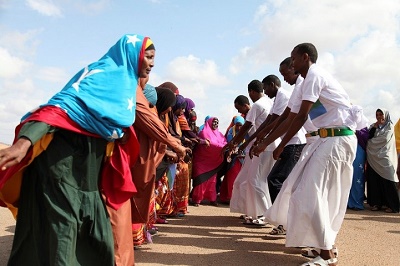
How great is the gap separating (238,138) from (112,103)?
13.4 feet

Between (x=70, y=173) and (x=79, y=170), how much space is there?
→ 0.08m

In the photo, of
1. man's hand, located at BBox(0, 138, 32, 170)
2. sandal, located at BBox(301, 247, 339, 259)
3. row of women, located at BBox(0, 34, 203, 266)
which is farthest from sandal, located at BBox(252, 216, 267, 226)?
man's hand, located at BBox(0, 138, 32, 170)

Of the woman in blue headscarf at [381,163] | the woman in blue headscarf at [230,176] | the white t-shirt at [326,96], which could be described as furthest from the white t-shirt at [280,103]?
the woman in blue headscarf at [381,163]

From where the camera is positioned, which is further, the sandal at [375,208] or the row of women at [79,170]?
the sandal at [375,208]

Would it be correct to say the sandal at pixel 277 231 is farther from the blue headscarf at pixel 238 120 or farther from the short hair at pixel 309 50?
the blue headscarf at pixel 238 120

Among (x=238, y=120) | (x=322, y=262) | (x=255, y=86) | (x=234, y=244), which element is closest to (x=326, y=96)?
(x=322, y=262)

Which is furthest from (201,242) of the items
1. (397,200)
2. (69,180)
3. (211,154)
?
(397,200)

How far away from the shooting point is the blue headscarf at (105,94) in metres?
2.72

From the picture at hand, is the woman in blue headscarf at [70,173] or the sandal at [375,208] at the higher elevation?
the woman in blue headscarf at [70,173]

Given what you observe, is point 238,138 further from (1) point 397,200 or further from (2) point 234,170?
(1) point 397,200

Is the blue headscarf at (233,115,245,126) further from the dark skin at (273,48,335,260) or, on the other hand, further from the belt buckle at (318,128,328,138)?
the belt buckle at (318,128,328,138)

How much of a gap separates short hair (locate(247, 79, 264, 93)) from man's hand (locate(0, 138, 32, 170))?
16.5 ft

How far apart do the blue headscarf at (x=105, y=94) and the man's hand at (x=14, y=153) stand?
0.34 m

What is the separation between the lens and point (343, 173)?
4.29 meters
